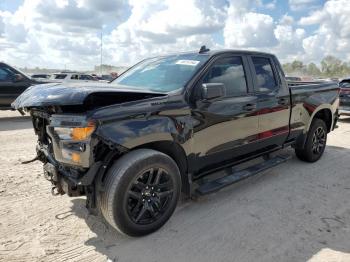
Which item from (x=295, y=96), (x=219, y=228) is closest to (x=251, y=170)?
(x=219, y=228)

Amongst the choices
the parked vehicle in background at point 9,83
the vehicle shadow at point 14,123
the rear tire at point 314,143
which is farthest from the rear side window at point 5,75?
the rear tire at point 314,143

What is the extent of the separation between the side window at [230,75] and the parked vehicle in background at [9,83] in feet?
28.1

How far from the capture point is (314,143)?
19.9ft

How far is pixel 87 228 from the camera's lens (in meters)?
3.64

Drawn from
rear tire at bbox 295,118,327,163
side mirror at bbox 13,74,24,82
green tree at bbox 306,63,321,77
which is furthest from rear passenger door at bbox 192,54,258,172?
green tree at bbox 306,63,321,77

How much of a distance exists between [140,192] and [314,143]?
12.8ft

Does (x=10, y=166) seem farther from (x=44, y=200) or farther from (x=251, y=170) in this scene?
(x=251, y=170)

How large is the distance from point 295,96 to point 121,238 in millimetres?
3517

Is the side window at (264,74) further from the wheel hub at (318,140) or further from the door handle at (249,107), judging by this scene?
the wheel hub at (318,140)

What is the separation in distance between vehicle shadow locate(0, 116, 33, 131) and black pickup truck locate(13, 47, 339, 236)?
5632mm

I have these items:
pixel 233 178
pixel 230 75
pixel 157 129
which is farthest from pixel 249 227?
pixel 230 75

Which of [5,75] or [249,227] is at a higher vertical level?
[5,75]

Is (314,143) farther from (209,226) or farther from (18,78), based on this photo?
(18,78)

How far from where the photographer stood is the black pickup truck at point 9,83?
10.7 metres
